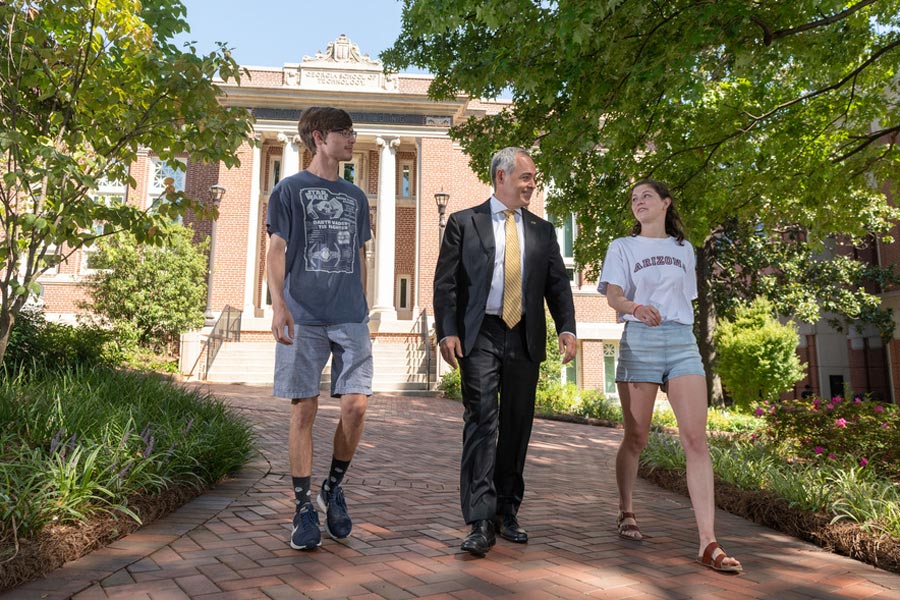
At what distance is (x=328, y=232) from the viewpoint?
3.41 m

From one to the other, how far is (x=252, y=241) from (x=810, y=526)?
22353mm

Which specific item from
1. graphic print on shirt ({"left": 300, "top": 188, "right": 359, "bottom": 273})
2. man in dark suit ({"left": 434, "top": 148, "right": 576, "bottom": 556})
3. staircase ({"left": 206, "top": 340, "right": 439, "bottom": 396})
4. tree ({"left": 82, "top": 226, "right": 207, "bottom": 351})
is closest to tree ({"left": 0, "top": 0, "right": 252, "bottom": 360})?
graphic print on shirt ({"left": 300, "top": 188, "right": 359, "bottom": 273})

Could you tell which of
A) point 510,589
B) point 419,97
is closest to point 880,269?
point 419,97

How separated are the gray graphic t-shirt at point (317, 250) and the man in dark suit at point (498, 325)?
19.3 inches

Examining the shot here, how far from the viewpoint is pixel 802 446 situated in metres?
6.76

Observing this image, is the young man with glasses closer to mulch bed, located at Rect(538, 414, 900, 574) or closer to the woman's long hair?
the woman's long hair

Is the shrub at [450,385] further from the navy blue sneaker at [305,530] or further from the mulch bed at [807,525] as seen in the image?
the navy blue sneaker at [305,530]

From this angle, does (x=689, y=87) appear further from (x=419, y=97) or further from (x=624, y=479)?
(x=419, y=97)

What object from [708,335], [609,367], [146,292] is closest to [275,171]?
[146,292]

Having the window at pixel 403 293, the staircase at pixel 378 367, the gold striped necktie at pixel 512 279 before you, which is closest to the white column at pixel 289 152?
the window at pixel 403 293

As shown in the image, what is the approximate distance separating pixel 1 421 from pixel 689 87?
5.90m

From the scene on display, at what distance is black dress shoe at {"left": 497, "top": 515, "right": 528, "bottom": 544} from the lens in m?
3.47

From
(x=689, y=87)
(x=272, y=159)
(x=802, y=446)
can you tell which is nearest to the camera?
(x=689, y=87)

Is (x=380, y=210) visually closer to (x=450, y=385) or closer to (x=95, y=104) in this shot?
(x=450, y=385)
